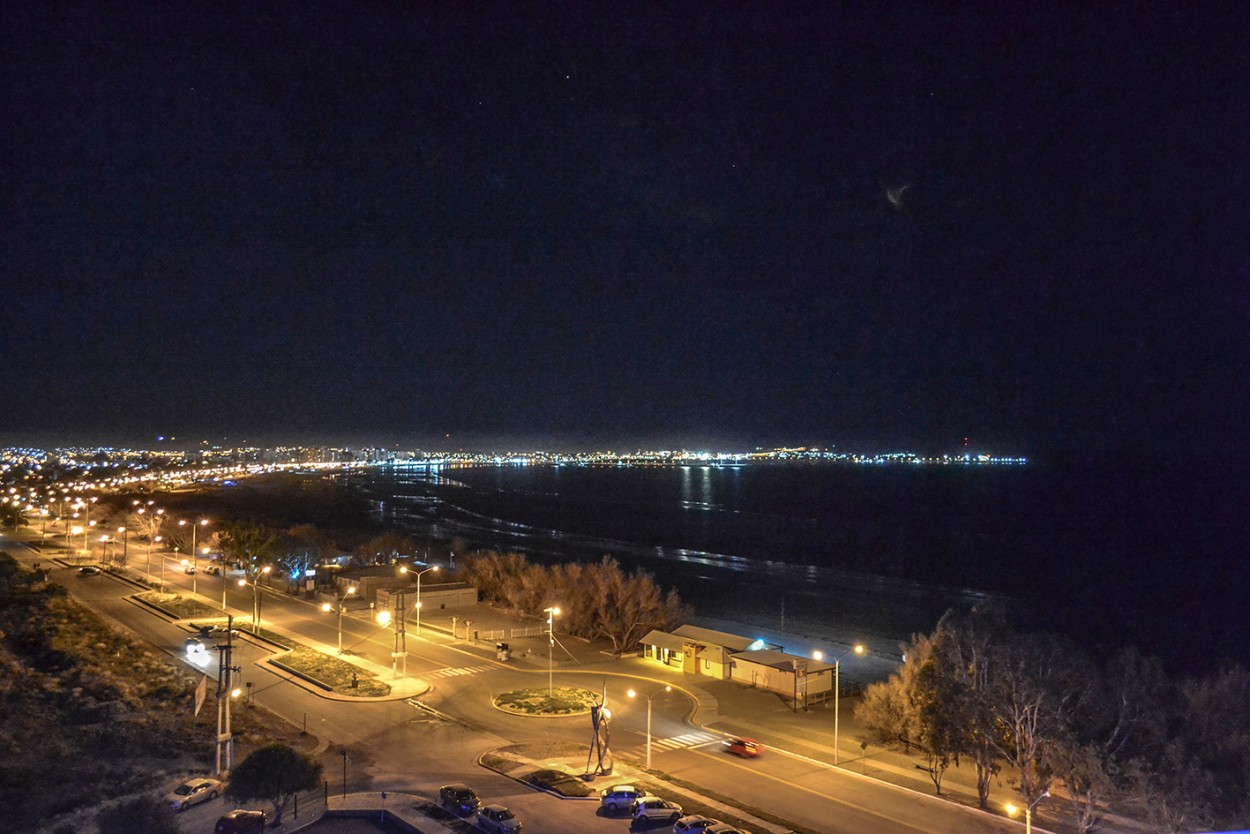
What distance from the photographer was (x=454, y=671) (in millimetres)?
28469

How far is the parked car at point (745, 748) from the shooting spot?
810 inches

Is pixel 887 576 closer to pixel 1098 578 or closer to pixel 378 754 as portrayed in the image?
pixel 1098 578

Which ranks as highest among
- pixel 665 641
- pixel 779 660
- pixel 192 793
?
pixel 192 793

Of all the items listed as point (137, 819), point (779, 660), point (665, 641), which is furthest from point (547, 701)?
point (137, 819)

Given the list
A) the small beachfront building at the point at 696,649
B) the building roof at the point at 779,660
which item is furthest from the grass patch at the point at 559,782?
the small beachfront building at the point at 696,649

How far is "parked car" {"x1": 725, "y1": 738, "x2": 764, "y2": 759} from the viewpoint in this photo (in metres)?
20.6

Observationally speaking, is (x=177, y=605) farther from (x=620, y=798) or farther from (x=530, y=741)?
(x=620, y=798)

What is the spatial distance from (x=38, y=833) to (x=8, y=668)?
13784 mm

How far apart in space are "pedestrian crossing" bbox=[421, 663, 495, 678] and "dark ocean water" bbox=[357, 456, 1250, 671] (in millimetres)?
21449

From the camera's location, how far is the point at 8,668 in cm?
2469

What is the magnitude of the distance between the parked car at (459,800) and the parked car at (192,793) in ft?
14.1

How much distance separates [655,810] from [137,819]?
8.56 m

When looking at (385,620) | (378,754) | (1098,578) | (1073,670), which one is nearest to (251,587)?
(385,620)

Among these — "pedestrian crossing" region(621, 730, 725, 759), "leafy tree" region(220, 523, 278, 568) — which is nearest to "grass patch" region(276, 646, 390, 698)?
"pedestrian crossing" region(621, 730, 725, 759)
